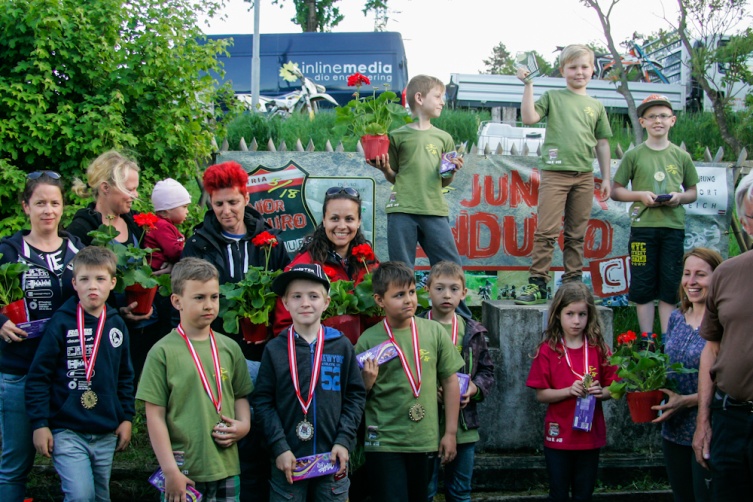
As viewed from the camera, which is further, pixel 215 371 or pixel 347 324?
pixel 347 324

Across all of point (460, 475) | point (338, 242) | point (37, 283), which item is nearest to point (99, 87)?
point (37, 283)

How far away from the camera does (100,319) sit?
3.43 meters

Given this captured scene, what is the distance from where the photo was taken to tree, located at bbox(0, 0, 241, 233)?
6094 millimetres

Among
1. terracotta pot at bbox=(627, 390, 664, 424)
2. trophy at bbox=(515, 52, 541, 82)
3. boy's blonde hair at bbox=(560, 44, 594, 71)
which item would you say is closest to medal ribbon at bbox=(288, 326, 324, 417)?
terracotta pot at bbox=(627, 390, 664, 424)

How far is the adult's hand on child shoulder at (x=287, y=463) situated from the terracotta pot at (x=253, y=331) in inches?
30.9

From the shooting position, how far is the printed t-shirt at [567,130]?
213 inches

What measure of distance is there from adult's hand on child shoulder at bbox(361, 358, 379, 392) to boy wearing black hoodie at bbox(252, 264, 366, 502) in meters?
0.11

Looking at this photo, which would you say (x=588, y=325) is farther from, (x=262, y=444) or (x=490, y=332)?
(x=262, y=444)

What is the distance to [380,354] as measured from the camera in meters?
3.53

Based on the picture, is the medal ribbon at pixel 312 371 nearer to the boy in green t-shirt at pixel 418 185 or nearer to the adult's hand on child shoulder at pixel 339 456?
the adult's hand on child shoulder at pixel 339 456

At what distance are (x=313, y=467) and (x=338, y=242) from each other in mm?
1345

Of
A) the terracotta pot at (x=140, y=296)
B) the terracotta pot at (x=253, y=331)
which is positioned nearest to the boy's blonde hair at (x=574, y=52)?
the terracotta pot at (x=253, y=331)

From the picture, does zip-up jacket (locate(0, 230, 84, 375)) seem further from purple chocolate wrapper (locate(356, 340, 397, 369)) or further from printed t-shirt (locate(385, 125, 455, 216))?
printed t-shirt (locate(385, 125, 455, 216))

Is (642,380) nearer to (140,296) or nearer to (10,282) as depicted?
(140,296)
